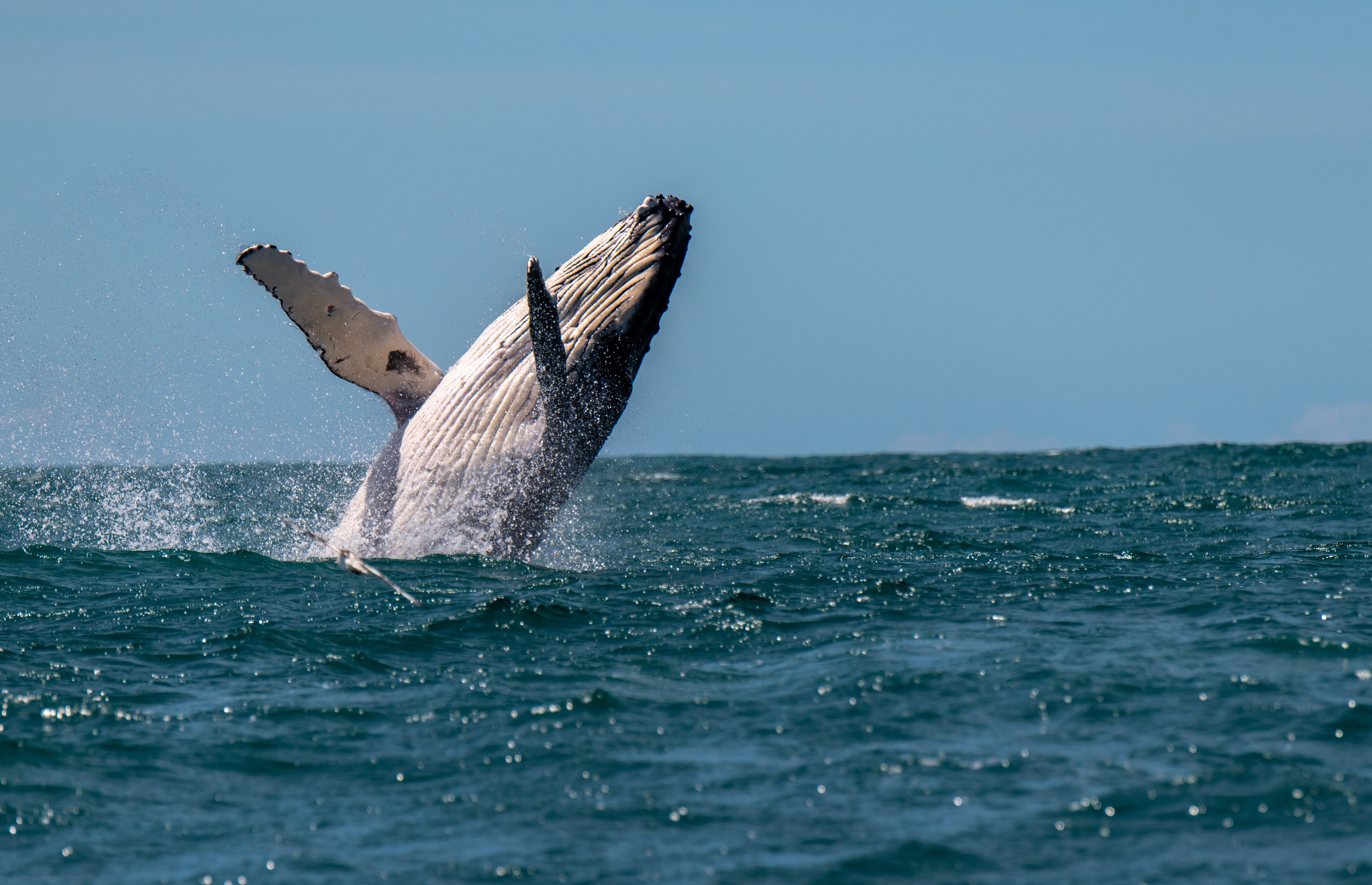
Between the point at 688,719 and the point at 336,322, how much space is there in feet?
25.9

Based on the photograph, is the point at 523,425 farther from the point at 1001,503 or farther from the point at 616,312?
the point at 1001,503

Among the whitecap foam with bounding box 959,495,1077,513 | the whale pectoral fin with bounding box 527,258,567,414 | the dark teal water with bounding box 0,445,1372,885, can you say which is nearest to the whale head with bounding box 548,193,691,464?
the whale pectoral fin with bounding box 527,258,567,414

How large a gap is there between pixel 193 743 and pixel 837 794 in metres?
3.74

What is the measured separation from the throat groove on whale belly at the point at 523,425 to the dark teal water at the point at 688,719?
0.58 m

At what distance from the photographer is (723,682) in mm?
8930

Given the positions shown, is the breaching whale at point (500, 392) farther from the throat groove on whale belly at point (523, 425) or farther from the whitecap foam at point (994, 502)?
the whitecap foam at point (994, 502)

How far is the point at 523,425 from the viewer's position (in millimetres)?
13711

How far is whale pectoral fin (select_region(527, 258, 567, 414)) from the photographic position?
12.3 m

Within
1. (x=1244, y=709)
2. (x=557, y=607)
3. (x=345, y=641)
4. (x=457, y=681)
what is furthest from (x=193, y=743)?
(x=1244, y=709)

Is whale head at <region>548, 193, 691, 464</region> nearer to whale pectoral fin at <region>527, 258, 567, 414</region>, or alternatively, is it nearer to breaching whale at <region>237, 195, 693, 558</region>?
breaching whale at <region>237, 195, 693, 558</region>

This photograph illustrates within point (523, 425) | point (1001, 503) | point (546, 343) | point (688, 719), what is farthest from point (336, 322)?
point (1001, 503)

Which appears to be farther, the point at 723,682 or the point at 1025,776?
the point at 723,682

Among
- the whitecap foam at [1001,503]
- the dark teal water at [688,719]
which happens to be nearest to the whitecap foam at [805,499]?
the whitecap foam at [1001,503]

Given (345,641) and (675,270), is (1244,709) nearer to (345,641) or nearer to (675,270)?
(345,641)
